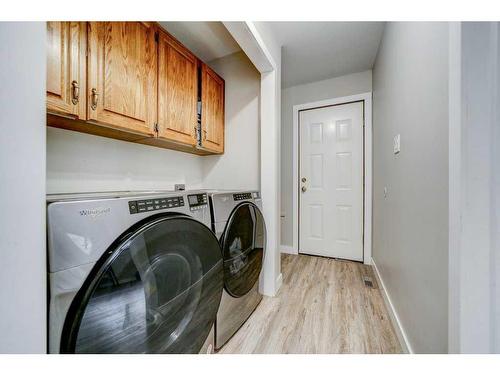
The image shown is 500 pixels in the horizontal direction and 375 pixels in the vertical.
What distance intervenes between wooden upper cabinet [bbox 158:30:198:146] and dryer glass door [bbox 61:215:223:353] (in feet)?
2.73

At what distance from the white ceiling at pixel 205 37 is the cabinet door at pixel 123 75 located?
0.38m

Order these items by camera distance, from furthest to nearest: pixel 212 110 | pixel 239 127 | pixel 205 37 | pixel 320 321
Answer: pixel 239 127
pixel 212 110
pixel 205 37
pixel 320 321

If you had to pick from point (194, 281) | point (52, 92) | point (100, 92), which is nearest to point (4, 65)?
point (52, 92)

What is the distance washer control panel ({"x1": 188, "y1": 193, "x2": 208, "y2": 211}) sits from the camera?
3.04ft

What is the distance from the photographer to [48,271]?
1.65 ft

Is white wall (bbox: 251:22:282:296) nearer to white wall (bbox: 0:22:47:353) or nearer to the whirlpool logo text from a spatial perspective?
the whirlpool logo text

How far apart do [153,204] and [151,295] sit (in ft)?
1.05

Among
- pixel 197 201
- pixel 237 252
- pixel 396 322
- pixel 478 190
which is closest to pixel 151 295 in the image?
pixel 197 201

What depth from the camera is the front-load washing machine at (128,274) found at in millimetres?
528

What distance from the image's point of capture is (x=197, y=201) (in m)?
0.97

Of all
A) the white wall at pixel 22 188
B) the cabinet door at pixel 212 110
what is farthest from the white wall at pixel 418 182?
the cabinet door at pixel 212 110

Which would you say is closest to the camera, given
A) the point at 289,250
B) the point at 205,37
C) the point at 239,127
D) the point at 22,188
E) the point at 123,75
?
the point at 22,188

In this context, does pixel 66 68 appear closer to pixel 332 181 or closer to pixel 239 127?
pixel 239 127

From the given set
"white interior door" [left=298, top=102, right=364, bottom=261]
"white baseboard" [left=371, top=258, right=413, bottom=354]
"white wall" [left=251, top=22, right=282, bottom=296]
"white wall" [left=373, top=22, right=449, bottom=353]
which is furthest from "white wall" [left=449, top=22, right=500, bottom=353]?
"white interior door" [left=298, top=102, right=364, bottom=261]
